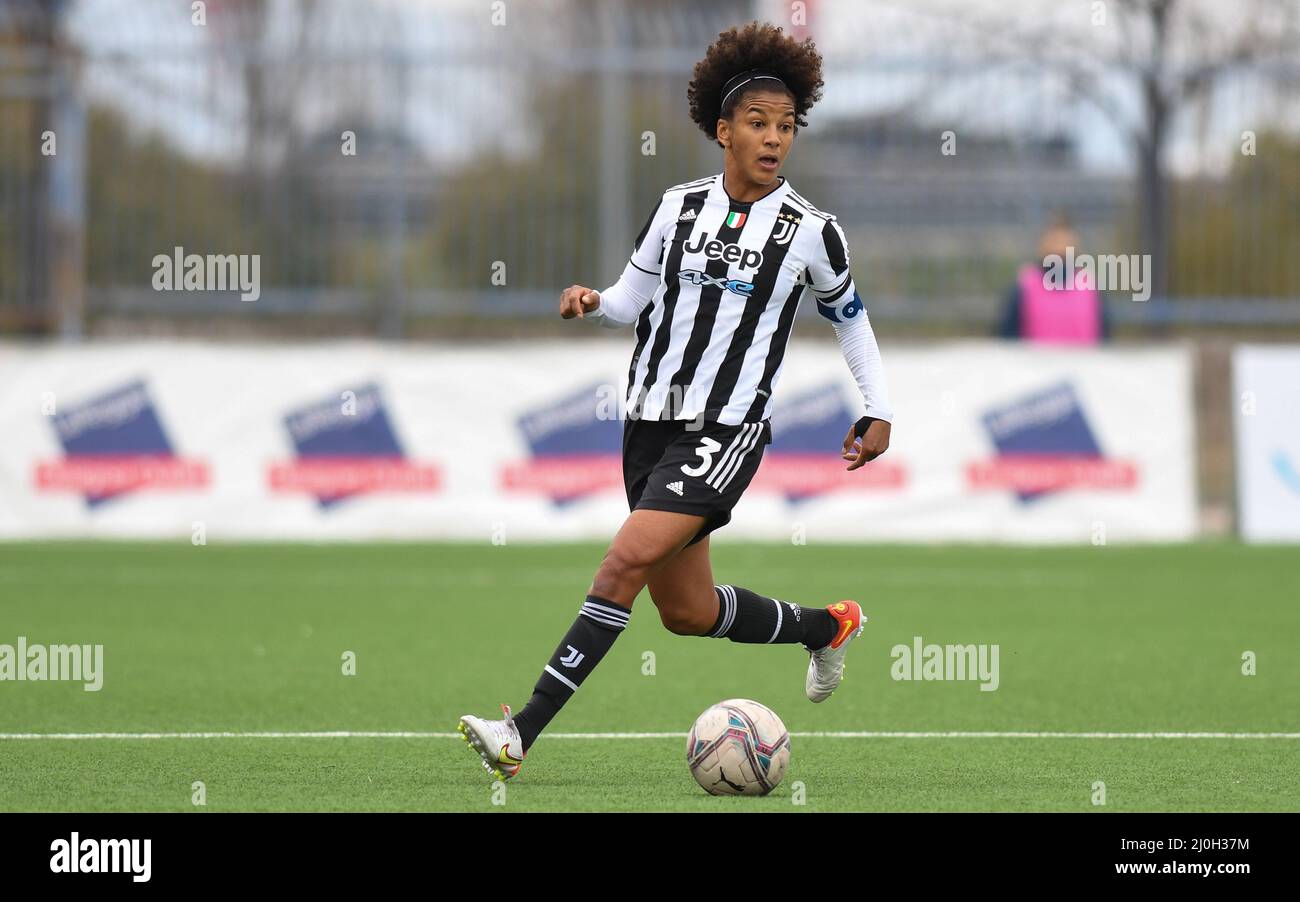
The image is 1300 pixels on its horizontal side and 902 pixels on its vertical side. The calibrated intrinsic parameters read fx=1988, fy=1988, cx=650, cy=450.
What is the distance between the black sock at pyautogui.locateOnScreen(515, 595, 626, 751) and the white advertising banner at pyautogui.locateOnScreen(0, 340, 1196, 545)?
→ 32.0 ft

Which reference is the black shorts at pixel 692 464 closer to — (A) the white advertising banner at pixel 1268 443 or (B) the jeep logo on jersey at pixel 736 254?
(B) the jeep logo on jersey at pixel 736 254

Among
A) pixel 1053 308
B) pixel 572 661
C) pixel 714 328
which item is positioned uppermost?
pixel 1053 308

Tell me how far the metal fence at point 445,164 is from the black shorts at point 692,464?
38.8ft

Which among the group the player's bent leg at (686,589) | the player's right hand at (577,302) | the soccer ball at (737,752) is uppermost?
the player's right hand at (577,302)

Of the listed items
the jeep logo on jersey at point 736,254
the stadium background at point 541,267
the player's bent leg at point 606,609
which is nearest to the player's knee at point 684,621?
the player's bent leg at point 606,609

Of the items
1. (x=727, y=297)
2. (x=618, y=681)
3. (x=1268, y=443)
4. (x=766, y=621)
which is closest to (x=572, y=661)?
(x=766, y=621)

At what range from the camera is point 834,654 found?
768 centimetres

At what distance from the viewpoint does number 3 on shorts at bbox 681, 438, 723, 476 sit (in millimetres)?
6809

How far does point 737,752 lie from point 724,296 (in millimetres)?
1593

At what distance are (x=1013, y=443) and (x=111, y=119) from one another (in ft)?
29.3

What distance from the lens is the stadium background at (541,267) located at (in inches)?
651

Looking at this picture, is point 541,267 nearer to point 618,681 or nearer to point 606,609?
point 618,681
